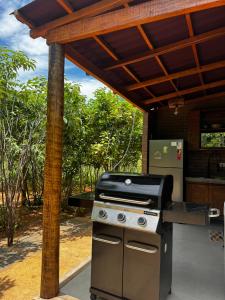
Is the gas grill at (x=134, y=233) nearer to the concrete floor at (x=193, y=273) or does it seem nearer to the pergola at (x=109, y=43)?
the concrete floor at (x=193, y=273)

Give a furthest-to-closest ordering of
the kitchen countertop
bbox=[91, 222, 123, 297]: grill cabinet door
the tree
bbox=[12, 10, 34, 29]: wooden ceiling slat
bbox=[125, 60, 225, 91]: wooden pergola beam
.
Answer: the kitchen countertop
bbox=[125, 60, 225, 91]: wooden pergola beam
the tree
bbox=[12, 10, 34, 29]: wooden ceiling slat
bbox=[91, 222, 123, 297]: grill cabinet door

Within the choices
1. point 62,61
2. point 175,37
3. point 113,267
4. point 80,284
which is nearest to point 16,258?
point 80,284

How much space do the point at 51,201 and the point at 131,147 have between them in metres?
5.26

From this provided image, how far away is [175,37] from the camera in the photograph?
113 inches

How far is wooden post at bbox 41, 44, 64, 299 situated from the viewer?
87.0 inches

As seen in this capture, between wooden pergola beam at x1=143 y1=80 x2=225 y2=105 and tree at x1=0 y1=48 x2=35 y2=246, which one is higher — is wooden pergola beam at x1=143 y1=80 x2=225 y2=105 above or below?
above

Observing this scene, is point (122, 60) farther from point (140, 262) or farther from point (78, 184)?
point (78, 184)

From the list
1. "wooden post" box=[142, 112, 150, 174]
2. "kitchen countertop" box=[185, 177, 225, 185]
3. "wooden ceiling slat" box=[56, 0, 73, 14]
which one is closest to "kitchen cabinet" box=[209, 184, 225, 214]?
"kitchen countertop" box=[185, 177, 225, 185]

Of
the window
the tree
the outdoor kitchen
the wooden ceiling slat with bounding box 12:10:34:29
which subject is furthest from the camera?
the window

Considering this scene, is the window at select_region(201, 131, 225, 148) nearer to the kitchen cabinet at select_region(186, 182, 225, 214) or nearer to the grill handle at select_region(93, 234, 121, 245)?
the kitchen cabinet at select_region(186, 182, 225, 214)

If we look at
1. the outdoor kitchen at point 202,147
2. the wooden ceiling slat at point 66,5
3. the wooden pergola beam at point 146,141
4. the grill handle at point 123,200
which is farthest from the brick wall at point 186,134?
the wooden ceiling slat at point 66,5

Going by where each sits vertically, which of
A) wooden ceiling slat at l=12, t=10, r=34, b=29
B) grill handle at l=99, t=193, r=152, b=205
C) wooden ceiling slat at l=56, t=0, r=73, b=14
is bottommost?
grill handle at l=99, t=193, r=152, b=205

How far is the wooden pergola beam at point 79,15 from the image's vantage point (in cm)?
202

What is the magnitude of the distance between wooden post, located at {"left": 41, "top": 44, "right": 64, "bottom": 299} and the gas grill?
0.40 m
